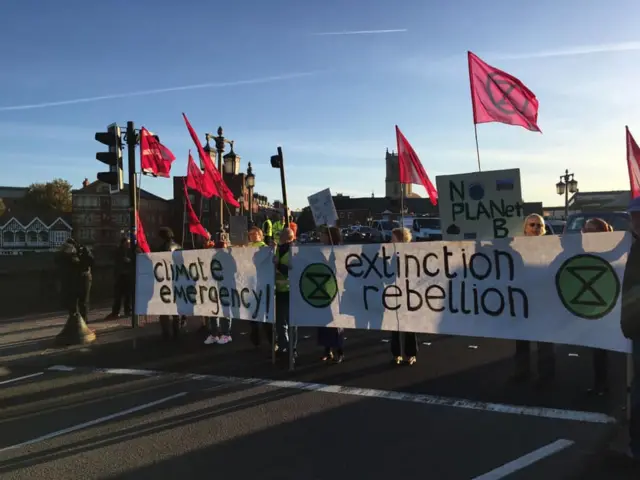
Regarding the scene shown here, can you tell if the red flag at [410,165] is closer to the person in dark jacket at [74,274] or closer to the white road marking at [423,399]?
the white road marking at [423,399]

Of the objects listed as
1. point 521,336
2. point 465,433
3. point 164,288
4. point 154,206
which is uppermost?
point 154,206

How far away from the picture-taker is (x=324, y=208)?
337 inches

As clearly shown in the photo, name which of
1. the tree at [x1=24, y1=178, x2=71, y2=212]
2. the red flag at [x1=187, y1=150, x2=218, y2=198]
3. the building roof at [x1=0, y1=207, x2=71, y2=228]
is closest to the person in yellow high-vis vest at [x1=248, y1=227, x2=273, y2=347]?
the red flag at [x1=187, y1=150, x2=218, y2=198]

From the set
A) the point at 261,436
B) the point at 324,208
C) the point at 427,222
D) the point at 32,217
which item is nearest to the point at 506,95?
the point at 324,208

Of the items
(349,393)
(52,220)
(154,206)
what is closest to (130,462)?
(349,393)

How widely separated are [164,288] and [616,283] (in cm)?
647

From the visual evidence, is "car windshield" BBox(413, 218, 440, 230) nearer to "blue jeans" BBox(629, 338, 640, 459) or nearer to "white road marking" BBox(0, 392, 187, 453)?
"white road marking" BBox(0, 392, 187, 453)

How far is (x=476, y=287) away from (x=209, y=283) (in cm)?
406

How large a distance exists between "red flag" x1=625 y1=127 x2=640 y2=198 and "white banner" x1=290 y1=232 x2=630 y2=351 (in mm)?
4005

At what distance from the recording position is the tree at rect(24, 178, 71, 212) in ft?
321

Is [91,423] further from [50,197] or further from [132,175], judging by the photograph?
[50,197]

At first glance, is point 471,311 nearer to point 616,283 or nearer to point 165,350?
point 616,283

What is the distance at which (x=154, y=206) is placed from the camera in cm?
6744

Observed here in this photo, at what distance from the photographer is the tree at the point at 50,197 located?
321 feet
